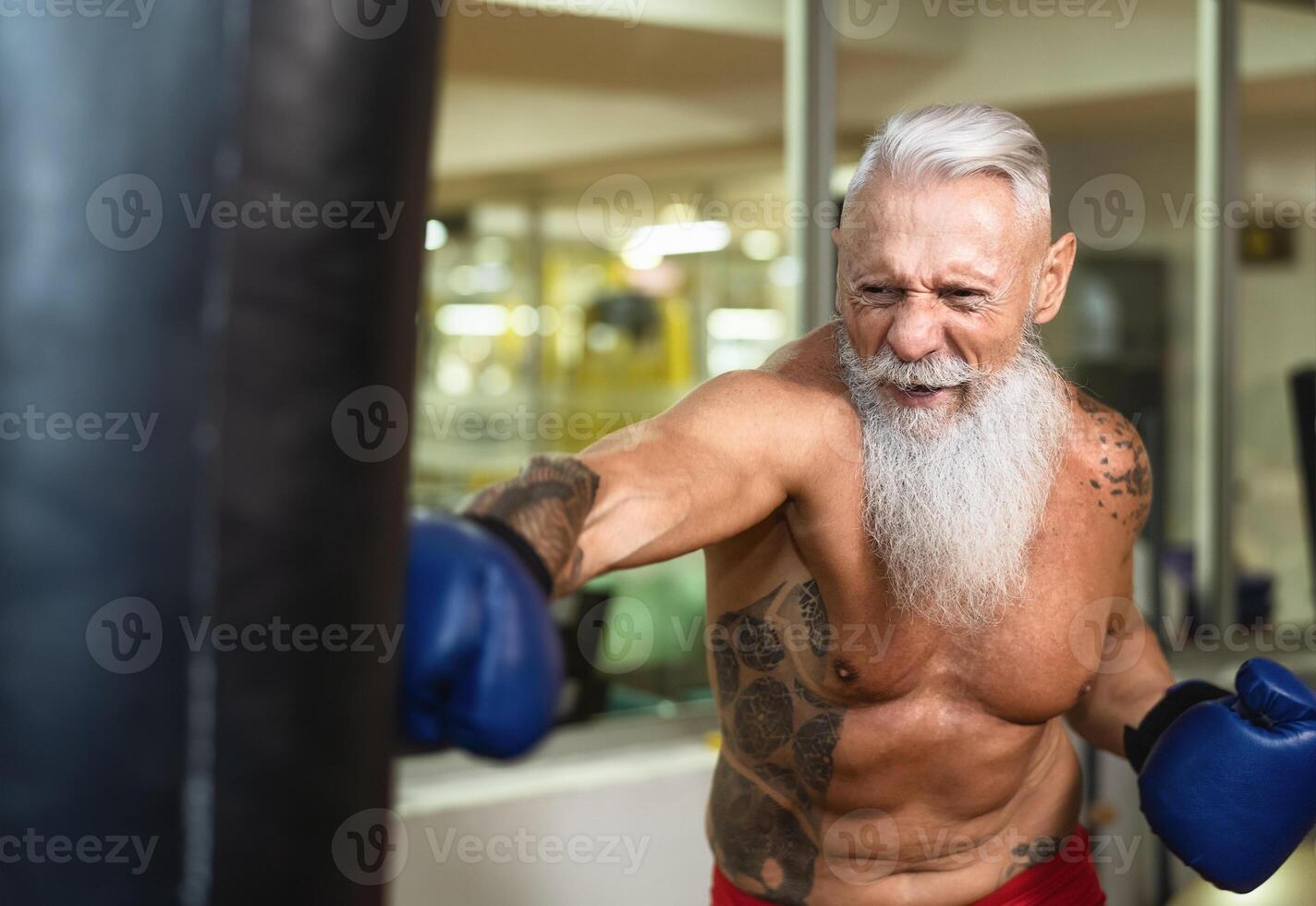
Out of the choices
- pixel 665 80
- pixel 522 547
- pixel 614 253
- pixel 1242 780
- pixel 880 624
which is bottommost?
pixel 1242 780

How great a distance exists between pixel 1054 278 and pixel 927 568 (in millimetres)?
377

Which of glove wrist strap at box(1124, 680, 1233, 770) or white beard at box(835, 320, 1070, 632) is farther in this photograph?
glove wrist strap at box(1124, 680, 1233, 770)

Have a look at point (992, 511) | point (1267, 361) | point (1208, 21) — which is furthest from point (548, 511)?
point (1267, 361)

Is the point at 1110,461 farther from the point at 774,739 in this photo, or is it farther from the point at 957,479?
the point at 774,739

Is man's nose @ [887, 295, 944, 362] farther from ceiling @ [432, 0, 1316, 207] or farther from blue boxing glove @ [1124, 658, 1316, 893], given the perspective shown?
ceiling @ [432, 0, 1316, 207]

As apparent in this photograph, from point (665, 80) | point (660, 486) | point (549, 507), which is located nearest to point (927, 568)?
point (660, 486)

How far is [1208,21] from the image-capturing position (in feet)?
14.2

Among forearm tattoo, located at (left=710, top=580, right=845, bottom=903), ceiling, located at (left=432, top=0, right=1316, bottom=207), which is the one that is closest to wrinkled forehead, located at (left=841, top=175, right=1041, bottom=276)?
forearm tattoo, located at (left=710, top=580, right=845, bottom=903)

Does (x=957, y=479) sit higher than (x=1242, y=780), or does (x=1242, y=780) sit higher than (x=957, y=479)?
(x=957, y=479)

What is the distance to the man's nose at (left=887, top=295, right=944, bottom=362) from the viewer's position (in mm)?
1371

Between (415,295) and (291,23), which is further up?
(291,23)

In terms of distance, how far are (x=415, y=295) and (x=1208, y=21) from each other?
4407 mm

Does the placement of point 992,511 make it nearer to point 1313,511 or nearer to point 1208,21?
point 1313,511

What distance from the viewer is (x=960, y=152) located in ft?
4.56
